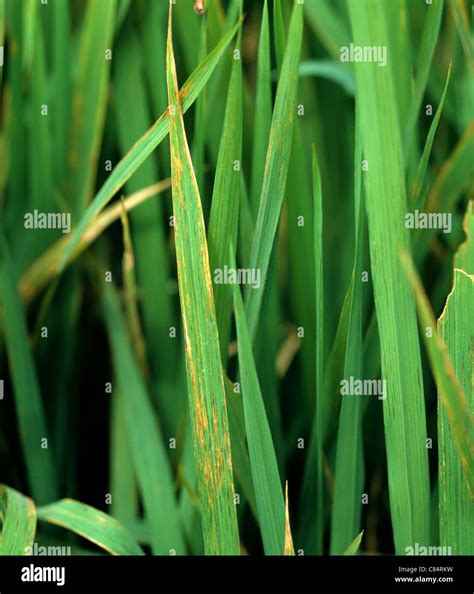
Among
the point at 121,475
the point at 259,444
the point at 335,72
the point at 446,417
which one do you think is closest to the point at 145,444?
the point at 121,475

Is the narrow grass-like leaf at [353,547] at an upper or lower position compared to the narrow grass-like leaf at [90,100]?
lower

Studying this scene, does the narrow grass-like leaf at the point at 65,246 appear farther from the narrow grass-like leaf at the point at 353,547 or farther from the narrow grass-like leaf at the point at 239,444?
the narrow grass-like leaf at the point at 353,547

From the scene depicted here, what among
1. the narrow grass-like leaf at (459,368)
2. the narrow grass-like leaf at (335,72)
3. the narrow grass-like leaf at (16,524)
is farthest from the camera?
the narrow grass-like leaf at (335,72)

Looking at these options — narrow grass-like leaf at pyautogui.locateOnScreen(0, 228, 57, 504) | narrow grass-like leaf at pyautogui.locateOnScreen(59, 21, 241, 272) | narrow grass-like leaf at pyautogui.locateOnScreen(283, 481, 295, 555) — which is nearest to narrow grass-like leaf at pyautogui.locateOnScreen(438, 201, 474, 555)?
narrow grass-like leaf at pyautogui.locateOnScreen(283, 481, 295, 555)

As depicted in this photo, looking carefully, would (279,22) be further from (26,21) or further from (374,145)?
(26,21)

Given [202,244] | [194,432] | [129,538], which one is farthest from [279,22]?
[129,538]

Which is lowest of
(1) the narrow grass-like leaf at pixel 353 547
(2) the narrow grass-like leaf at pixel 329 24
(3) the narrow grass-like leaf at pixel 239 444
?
(1) the narrow grass-like leaf at pixel 353 547

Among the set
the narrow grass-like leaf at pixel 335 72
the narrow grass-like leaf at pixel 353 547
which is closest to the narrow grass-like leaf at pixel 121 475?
the narrow grass-like leaf at pixel 353 547
